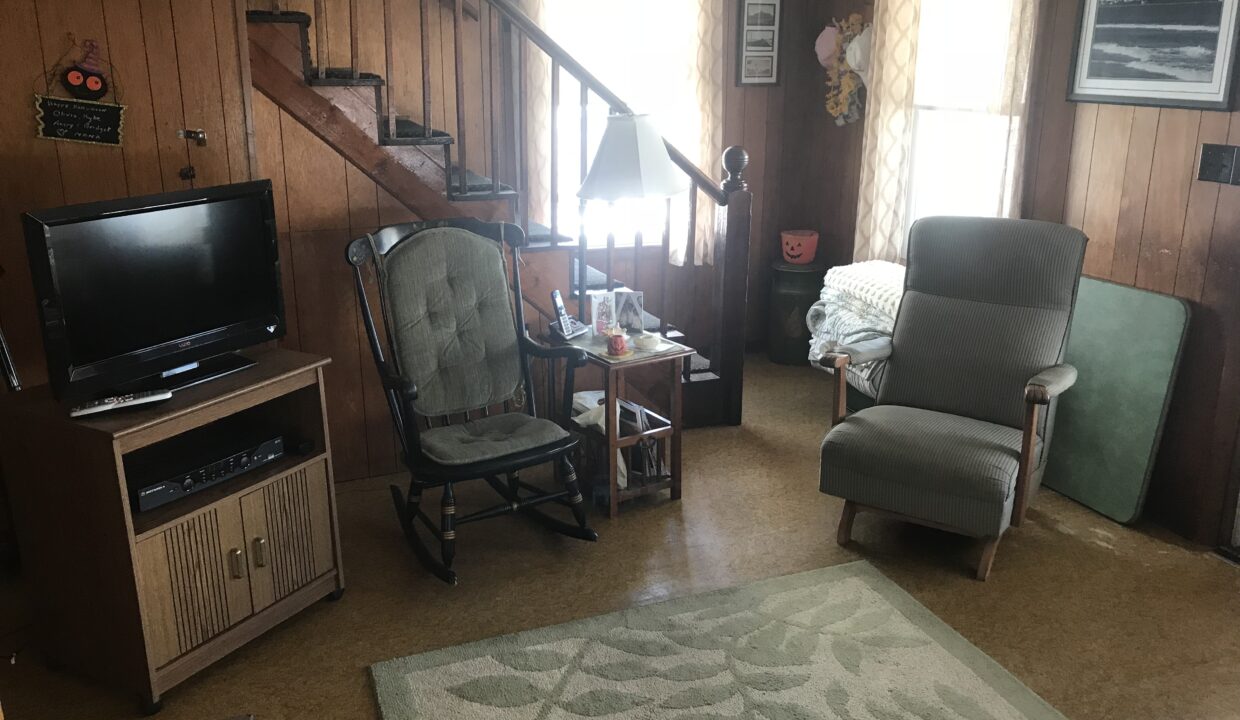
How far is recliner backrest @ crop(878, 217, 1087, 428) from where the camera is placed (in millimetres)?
3328

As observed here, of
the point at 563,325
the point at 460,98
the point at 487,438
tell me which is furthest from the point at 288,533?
the point at 460,98

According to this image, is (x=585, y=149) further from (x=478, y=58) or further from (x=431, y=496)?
(x=431, y=496)

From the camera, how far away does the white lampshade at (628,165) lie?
11.1 ft

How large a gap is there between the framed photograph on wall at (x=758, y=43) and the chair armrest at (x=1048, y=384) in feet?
8.32

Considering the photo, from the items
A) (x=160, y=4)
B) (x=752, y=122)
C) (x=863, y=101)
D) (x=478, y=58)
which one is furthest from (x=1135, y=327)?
(x=160, y=4)

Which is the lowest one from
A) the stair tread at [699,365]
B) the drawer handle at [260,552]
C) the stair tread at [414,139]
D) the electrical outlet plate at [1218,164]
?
the drawer handle at [260,552]

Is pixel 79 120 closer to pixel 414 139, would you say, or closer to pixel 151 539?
pixel 414 139

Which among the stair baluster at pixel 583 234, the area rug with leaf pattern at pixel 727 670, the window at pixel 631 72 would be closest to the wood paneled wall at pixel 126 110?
the stair baluster at pixel 583 234

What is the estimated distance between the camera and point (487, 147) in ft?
15.2

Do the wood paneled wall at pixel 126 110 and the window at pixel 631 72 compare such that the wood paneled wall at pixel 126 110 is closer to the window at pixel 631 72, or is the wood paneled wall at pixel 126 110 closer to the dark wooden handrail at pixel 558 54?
the dark wooden handrail at pixel 558 54

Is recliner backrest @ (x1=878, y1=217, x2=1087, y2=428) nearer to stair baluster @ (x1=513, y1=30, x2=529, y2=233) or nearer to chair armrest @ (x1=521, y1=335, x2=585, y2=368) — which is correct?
chair armrest @ (x1=521, y1=335, x2=585, y2=368)

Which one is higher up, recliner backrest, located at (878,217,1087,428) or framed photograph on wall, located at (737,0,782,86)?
framed photograph on wall, located at (737,0,782,86)

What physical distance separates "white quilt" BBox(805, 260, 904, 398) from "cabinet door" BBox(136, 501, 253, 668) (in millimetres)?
2400

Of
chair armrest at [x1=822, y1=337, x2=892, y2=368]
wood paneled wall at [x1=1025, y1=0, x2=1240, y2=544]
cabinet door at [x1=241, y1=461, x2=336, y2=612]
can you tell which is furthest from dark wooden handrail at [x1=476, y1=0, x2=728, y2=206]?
cabinet door at [x1=241, y1=461, x2=336, y2=612]
